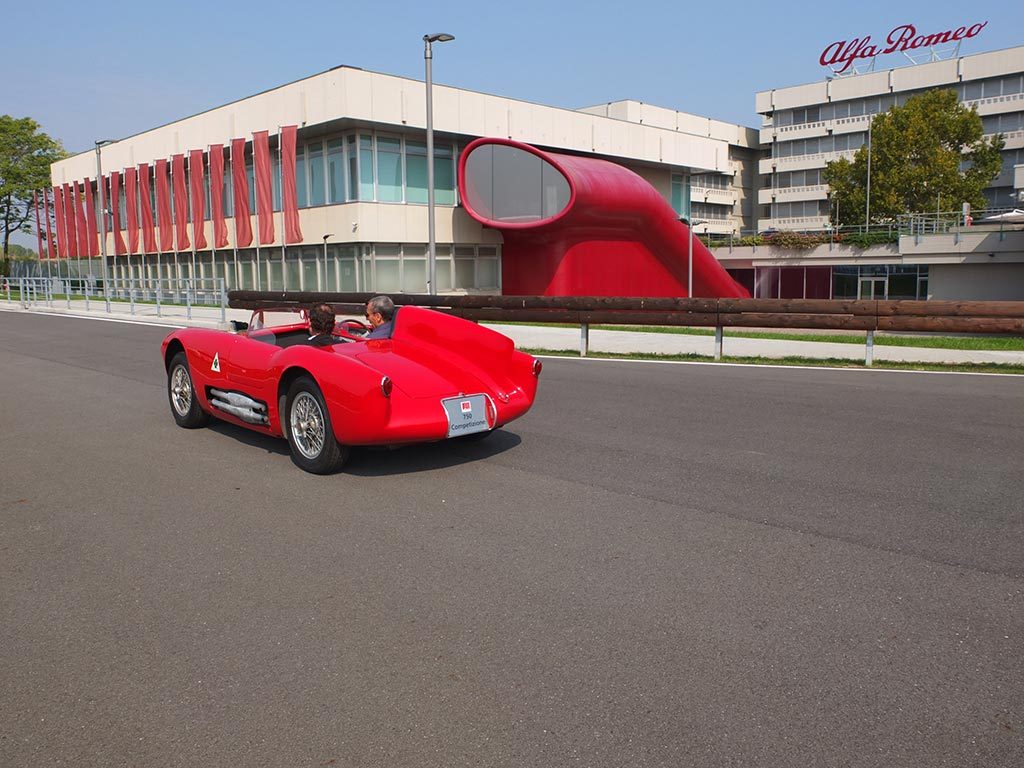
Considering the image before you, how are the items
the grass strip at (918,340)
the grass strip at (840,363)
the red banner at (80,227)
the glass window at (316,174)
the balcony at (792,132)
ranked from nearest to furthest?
the grass strip at (840,363), the grass strip at (918,340), the glass window at (316,174), the red banner at (80,227), the balcony at (792,132)

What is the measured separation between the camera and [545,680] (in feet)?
11.2

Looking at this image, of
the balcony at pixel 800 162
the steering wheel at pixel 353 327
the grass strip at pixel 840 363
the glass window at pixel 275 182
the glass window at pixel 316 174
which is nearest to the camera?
the steering wheel at pixel 353 327

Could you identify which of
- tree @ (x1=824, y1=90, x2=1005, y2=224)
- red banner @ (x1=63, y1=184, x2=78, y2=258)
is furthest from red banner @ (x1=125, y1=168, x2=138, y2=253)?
tree @ (x1=824, y1=90, x2=1005, y2=224)

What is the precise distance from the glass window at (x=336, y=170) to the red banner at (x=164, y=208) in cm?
1282

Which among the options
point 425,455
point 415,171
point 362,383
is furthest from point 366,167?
point 362,383

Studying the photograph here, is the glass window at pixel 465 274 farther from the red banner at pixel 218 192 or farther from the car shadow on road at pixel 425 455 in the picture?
the car shadow on road at pixel 425 455

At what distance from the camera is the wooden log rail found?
1360 centimetres

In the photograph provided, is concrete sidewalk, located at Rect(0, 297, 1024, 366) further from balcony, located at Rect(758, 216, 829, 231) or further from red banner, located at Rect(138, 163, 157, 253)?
balcony, located at Rect(758, 216, 829, 231)

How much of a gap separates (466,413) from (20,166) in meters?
73.0

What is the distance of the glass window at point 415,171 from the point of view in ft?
117

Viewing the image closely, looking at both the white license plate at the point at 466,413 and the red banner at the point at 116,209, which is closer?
the white license plate at the point at 466,413

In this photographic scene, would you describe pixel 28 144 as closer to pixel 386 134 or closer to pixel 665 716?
pixel 386 134

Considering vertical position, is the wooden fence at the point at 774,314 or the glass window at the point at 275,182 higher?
the glass window at the point at 275,182

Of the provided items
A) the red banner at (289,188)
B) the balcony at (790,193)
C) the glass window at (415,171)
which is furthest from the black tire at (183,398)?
the balcony at (790,193)
